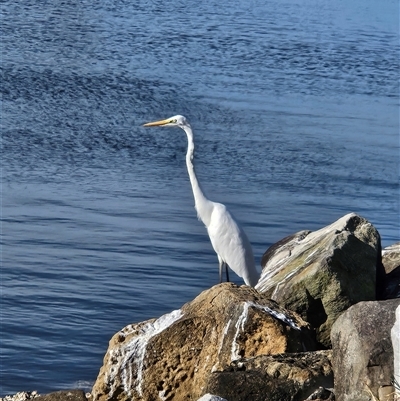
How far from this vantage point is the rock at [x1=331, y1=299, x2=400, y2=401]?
192 inches

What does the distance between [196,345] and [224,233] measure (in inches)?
129

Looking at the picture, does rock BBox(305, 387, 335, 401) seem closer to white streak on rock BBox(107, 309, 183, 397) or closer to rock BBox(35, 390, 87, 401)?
white streak on rock BBox(107, 309, 183, 397)

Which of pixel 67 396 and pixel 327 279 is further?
pixel 327 279

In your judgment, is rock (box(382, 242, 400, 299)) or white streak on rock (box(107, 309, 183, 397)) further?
rock (box(382, 242, 400, 299))

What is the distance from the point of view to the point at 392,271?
25.5 ft

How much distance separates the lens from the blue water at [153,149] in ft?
30.2

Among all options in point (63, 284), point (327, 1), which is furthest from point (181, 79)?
point (327, 1)

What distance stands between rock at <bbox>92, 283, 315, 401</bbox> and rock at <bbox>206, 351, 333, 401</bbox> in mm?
378

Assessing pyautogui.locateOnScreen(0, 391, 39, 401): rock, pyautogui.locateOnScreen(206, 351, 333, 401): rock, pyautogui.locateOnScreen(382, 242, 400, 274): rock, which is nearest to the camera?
pyautogui.locateOnScreen(206, 351, 333, 401): rock

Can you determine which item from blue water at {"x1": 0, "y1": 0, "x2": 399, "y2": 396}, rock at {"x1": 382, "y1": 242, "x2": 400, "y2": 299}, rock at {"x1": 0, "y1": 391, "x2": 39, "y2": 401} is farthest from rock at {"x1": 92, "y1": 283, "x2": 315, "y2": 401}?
blue water at {"x1": 0, "y1": 0, "x2": 399, "y2": 396}

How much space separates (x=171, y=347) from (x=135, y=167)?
738cm

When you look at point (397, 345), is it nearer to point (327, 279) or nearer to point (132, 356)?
point (132, 356)

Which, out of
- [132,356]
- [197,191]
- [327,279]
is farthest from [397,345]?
[197,191]

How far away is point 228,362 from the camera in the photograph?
19.1 feet
